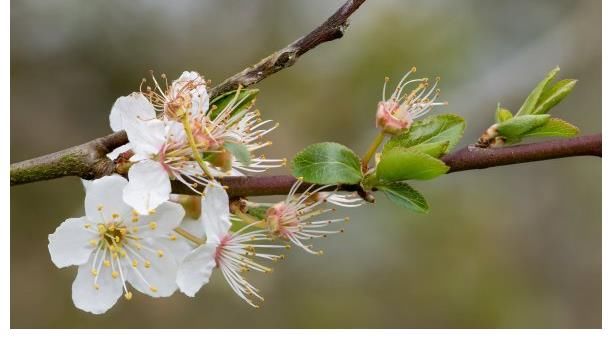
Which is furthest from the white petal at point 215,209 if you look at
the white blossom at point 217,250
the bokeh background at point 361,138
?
the bokeh background at point 361,138

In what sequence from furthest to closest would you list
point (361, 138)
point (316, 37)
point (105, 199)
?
point (361, 138), point (105, 199), point (316, 37)

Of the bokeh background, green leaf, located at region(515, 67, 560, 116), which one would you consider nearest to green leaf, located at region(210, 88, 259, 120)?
green leaf, located at region(515, 67, 560, 116)

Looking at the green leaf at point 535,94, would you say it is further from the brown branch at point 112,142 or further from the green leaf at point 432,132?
the brown branch at point 112,142

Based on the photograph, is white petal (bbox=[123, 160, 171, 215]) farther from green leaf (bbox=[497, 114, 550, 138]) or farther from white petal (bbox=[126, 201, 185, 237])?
green leaf (bbox=[497, 114, 550, 138])

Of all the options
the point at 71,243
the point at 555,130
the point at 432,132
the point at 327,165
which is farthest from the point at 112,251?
the point at 555,130

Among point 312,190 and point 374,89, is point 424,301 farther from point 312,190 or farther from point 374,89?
point 312,190

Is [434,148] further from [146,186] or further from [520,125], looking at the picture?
[146,186]

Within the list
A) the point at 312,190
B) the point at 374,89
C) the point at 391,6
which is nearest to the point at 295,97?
the point at 374,89
